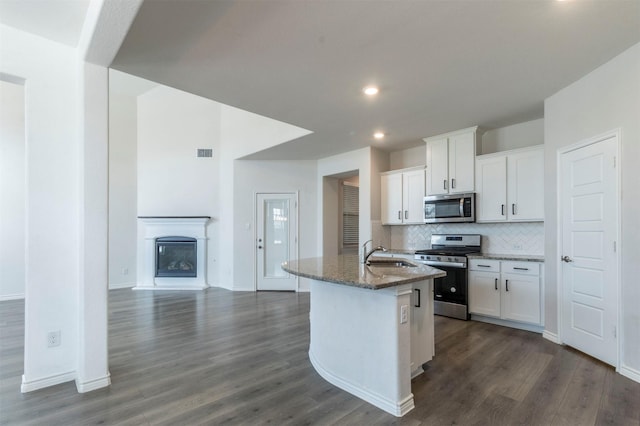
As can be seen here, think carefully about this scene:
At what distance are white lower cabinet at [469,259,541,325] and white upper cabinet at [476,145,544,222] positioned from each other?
2.08ft

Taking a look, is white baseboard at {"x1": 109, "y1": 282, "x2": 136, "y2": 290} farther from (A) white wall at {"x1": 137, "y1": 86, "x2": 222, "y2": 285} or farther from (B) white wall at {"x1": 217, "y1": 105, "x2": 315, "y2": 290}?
(B) white wall at {"x1": 217, "y1": 105, "x2": 315, "y2": 290}

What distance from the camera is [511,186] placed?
413 centimetres

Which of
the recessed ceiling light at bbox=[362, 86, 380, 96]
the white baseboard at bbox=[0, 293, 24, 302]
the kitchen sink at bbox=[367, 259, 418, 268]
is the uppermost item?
the recessed ceiling light at bbox=[362, 86, 380, 96]

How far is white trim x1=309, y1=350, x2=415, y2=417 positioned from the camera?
7.07 ft

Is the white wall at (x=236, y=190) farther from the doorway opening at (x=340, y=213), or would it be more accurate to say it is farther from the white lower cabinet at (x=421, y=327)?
the white lower cabinet at (x=421, y=327)

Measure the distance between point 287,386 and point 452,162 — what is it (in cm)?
372

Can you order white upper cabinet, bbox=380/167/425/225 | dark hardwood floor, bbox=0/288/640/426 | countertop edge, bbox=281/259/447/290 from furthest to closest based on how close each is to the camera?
white upper cabinet, bbox=380/167/425/225, dark hardwood floor, bbox=0/288/640/426, countertop edge, bbox=281/259/447/290

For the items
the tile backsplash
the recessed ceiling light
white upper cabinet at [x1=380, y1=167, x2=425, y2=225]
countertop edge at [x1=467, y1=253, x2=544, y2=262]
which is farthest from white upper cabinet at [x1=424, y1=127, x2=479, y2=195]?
the recessed ceiling light

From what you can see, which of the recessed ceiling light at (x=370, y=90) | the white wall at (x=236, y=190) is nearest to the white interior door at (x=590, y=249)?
the recessed ceiling light at (x=370, y=90)

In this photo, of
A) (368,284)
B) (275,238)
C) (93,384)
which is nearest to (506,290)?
(368,284)

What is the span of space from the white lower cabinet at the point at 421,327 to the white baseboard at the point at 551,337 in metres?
1.61

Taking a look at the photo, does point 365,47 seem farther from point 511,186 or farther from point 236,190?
point 236,190

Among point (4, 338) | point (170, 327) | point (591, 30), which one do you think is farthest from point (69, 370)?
point (591, 30)

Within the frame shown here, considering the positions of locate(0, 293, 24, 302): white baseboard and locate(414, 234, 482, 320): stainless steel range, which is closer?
locate(414, 234, 482, 320): stainless steel range
